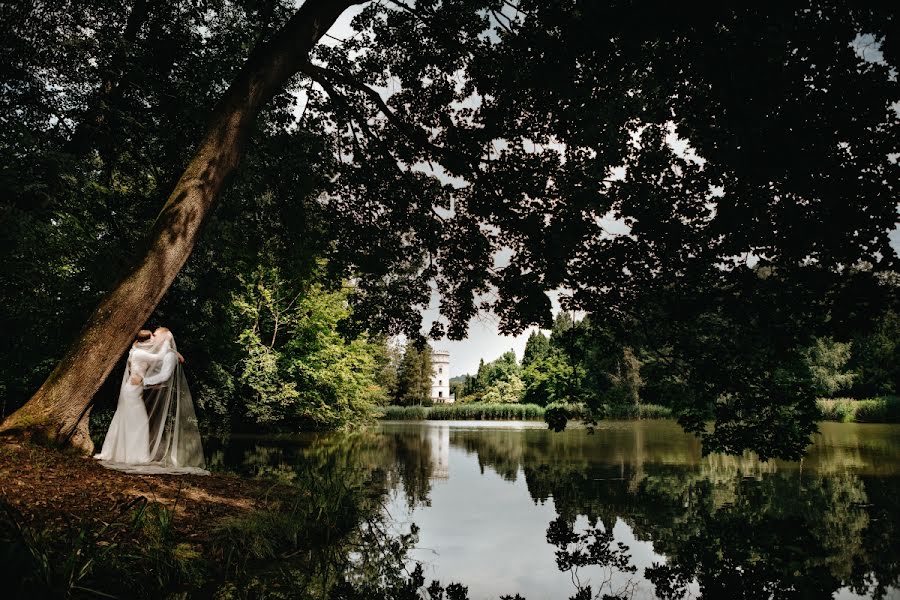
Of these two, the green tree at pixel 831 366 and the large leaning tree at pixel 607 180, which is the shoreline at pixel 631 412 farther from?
the large leaning tree at pixel 607 180

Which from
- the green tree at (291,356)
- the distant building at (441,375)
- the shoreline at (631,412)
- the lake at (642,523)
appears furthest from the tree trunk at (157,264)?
the distant building at (441,375)

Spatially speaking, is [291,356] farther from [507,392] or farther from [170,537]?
[507,392]

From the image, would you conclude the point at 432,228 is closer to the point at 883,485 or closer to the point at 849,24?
the point at 849,24

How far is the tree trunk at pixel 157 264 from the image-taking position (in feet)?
17.4

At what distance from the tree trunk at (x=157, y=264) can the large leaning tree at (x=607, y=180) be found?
0.02 meters

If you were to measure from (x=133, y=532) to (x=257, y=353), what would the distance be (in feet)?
53.9

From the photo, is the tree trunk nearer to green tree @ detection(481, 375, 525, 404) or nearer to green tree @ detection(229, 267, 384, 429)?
green tree @ detection(229, 267, 384, 429)

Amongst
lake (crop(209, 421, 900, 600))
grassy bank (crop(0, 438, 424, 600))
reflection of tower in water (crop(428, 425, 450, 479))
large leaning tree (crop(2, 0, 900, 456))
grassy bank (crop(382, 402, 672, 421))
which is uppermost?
large leaning tree (crop(2, 0, 900, 456))

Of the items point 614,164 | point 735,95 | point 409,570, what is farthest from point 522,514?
point 735,95

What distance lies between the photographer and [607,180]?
19.8 ft

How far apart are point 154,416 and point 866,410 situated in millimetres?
44232

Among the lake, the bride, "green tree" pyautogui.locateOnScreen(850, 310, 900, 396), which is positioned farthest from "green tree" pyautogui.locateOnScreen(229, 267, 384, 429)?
"green tree" pyautogui.locateOnScreen(850, 310, 900, 396)

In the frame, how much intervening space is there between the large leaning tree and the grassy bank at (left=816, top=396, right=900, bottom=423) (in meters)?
35.6

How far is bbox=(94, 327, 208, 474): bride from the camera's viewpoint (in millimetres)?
6781
